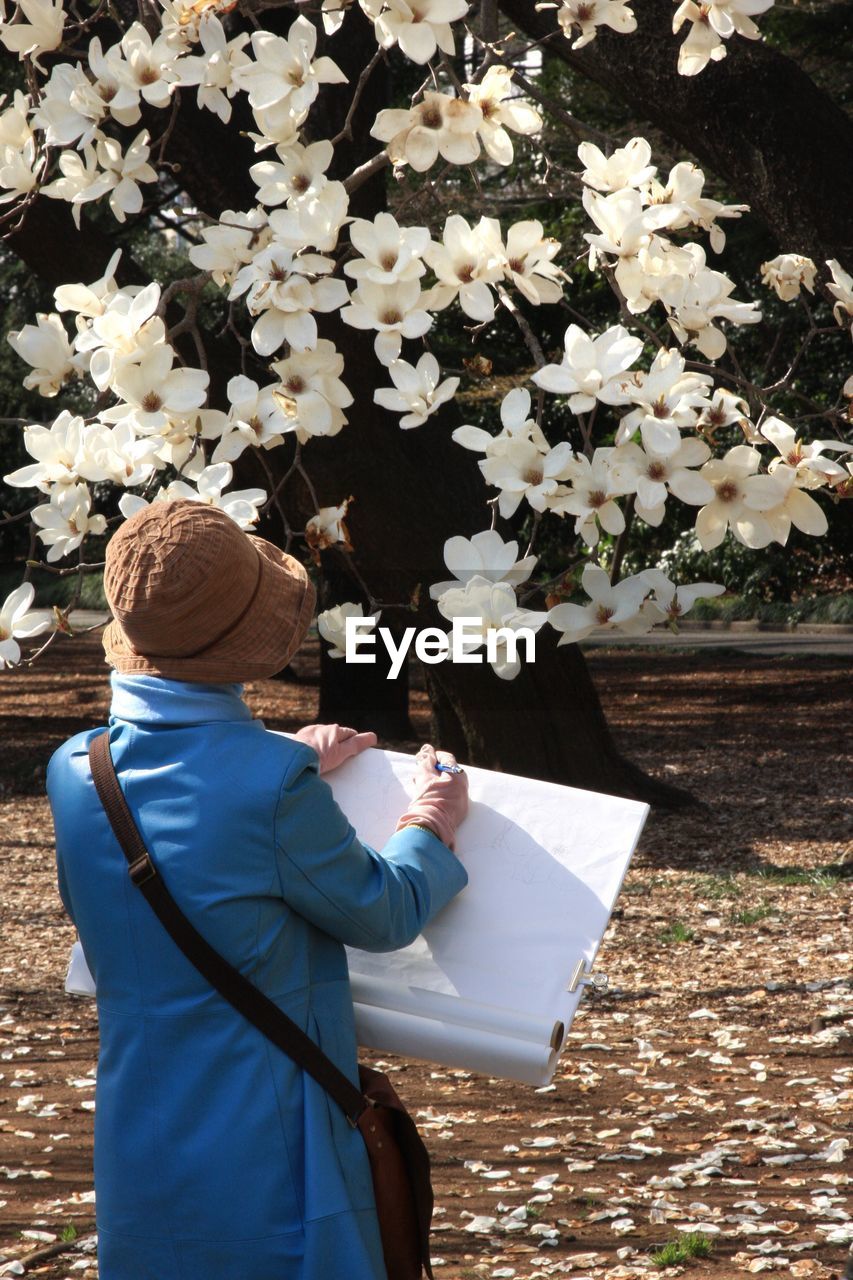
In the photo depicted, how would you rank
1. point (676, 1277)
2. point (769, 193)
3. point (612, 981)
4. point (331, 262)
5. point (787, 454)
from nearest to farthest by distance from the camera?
1. point (787, 454)
2. point (331, 262)
3. point (676, 1277)
4. point (769, 193)
5. point (612, 981)

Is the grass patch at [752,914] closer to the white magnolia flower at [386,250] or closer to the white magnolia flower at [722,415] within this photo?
the white magnolia flower at [722,415]

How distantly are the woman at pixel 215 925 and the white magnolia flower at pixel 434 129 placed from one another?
630mm

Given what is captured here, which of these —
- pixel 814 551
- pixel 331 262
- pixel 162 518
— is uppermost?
A: pixel 331 262

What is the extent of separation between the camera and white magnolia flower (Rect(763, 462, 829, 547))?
1.84 meters

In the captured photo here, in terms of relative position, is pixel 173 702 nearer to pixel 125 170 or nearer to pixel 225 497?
pixel 225 497

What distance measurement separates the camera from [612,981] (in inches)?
199

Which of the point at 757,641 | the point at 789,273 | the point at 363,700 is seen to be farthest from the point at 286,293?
the point at 757,641

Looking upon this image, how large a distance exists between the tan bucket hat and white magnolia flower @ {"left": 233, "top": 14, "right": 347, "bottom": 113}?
2.10 ft

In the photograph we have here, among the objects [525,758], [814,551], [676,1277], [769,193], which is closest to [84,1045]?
[676,1277]

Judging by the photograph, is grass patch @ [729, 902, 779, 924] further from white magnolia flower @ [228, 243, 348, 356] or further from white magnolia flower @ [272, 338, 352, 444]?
white magnolia flower @ [228, 243, 348, 356]

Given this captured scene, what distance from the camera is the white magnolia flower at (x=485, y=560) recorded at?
6.08 ft

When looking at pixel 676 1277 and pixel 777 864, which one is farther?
pixel 777 864

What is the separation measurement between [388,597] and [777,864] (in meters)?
2.16

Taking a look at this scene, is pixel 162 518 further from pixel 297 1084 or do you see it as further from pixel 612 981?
pixel 612 981
